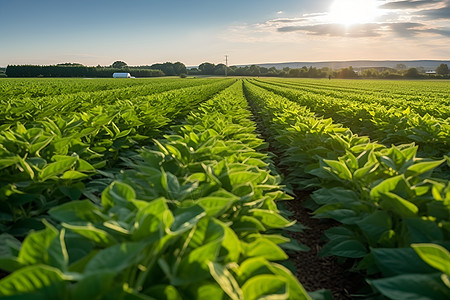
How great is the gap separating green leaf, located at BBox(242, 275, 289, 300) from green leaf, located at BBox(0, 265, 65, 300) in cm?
56

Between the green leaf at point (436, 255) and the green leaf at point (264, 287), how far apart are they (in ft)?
1.64

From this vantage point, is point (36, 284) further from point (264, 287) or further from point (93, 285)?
point (264, 287)

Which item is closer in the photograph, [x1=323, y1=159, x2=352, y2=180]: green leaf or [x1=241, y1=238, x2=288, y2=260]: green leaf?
[x1=241, y1=238, x2=288, y2=260]: green leaf

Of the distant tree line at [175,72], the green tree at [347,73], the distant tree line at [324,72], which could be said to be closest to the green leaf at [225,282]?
the distant tree line at [175,72]

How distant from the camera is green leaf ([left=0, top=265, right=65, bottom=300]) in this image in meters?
0.94

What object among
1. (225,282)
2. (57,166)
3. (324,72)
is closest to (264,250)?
(225,282)

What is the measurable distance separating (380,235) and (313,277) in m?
1.24

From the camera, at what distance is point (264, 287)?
1.11m

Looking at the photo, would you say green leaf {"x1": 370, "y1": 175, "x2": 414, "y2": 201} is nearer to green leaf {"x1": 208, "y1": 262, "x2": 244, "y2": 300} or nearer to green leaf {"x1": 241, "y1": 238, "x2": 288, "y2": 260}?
green leaf {"x1": 241, "y1": 238, "x2": 288, "y2": 260}

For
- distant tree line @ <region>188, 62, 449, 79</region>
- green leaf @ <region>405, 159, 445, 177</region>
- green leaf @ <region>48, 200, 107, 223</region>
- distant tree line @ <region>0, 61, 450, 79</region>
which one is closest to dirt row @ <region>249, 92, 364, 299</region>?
green leaf @ <region>405, 159, 445, 177</region>

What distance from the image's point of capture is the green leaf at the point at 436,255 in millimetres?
1204

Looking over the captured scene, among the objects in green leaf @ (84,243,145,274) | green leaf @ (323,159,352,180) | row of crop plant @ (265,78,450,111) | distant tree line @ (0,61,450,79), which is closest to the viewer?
green leaf @ (84,243,145,274)

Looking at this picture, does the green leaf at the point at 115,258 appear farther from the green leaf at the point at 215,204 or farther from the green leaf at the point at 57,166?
the green leaf at the point at 57,166

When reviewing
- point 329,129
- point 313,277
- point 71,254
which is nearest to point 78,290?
point 71,254
